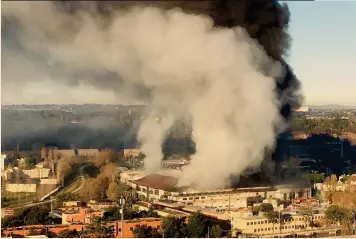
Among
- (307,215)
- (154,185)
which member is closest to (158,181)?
(154,185)

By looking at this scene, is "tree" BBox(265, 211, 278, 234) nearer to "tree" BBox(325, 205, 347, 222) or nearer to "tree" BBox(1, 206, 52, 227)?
"tree" BBox(325, 205, 347, 222)

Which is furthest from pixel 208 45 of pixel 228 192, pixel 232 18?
pixel 228 192

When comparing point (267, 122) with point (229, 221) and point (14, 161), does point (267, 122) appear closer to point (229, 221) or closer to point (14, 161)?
point (229, 221)

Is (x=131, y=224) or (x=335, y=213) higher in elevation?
(x=335, y=213)

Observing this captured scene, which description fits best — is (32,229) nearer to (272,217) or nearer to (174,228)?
(174,228)

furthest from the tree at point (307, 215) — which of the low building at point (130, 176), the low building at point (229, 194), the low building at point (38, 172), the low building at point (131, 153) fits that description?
the low building at point (38, 172)

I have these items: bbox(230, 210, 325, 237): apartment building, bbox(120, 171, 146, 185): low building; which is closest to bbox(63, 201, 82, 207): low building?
bbox(120, 171, 146, 185): low building
